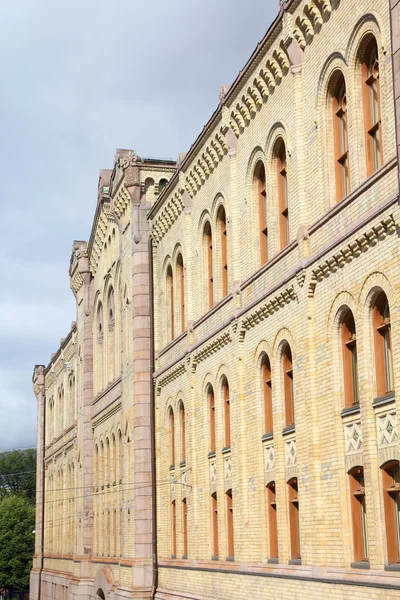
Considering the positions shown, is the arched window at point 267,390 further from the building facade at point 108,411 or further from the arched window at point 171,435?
the building facade at point 108,411

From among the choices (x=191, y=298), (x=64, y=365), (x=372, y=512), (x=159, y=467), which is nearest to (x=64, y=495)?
(x=64, y=365)

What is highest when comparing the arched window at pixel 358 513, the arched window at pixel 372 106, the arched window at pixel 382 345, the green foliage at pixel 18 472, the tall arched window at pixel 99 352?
the green foliage at pixel 18 472

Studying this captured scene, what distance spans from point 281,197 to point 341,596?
31.0ft

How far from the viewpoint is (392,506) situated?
59.3ft

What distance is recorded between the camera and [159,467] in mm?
36094

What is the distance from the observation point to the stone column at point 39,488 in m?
68.7

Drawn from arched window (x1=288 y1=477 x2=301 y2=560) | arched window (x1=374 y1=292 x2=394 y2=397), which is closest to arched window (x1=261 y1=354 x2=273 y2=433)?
arched window (x1=288 y1=477 x2=301 y2=560)

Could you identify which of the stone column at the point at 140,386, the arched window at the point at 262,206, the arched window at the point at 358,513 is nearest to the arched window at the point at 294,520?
the arched window at the point at 358,513

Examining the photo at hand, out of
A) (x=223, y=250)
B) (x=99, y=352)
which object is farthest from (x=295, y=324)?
(x=99, y=352)

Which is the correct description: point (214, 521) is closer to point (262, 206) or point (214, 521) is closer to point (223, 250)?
point (223, 250)

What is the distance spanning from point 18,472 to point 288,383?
121 metres

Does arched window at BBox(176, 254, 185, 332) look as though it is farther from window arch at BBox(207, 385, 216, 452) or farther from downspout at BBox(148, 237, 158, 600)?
window arch at BBox(207, 385, 216, 452)

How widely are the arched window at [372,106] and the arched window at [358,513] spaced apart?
18.5ft

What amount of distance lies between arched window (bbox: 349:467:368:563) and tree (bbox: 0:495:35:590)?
2924 inches
